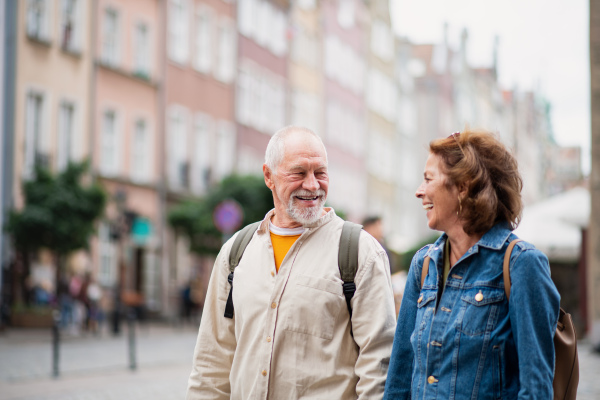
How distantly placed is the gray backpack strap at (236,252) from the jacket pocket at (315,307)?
1.15ft

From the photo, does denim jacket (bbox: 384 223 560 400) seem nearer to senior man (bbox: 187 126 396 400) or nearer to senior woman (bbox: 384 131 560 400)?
senior woman (bbox: 384 131 560 400)

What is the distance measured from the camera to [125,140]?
3275 centimetres

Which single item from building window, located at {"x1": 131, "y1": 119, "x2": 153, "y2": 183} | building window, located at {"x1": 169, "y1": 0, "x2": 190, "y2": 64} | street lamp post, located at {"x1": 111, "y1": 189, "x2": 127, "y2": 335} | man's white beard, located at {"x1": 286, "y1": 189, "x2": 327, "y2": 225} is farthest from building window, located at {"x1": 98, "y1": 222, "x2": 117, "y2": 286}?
man's white beard, located at {"x1": 286, "y1": 189, "x2": 327, "y2": 225}

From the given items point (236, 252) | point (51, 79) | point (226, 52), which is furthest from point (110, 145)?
point (236, 252)

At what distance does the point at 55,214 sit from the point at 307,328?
2139 cm

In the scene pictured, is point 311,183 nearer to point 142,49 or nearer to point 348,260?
point 348,260

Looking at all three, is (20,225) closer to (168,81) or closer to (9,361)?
(9,361)

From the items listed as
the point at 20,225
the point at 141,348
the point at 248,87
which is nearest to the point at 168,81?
the point at 248,87

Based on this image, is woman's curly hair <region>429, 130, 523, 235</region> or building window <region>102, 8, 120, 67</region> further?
building window <region>102, 8, 120, 67</region>

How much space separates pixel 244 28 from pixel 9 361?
26423 mm

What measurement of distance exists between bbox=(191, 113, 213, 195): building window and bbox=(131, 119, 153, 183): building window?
3.36 meters

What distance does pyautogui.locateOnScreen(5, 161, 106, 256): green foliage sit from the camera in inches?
956

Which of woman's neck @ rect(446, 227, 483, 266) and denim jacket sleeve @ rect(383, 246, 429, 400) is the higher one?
woman's neck @ rect(446, 227, 483, 266)

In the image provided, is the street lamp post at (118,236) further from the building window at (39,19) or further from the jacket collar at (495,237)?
the jacket collar at (495,237)
